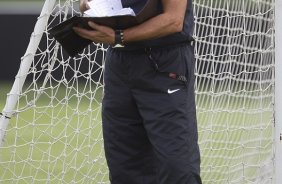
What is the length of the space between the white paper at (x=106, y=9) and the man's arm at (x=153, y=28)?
60 millimetres

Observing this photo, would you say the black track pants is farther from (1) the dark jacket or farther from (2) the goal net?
(2) the goal net

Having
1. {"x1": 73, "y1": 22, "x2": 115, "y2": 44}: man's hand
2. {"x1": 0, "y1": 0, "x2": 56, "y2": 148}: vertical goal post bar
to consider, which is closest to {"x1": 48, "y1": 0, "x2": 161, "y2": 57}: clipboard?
{"x1": 73, "y1": 22, "x2": 115, "y2": 44}: man's hand

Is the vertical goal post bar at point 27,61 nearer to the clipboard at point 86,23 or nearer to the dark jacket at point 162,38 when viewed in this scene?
the clipboard at point 86,23

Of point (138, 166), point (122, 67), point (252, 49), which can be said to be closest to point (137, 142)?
point (138, 166)

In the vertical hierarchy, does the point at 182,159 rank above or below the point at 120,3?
below

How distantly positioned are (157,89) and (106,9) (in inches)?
15.2

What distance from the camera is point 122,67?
11.2 feet

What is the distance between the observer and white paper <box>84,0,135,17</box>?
3.27 metres

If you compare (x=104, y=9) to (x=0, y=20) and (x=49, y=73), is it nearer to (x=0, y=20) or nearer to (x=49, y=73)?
(x=49, y=73)

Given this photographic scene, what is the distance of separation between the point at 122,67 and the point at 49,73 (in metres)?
0.95

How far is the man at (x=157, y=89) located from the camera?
128 inches

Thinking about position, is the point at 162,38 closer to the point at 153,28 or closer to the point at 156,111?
the point at 153,28

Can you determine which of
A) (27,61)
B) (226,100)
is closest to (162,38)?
(27,61)
